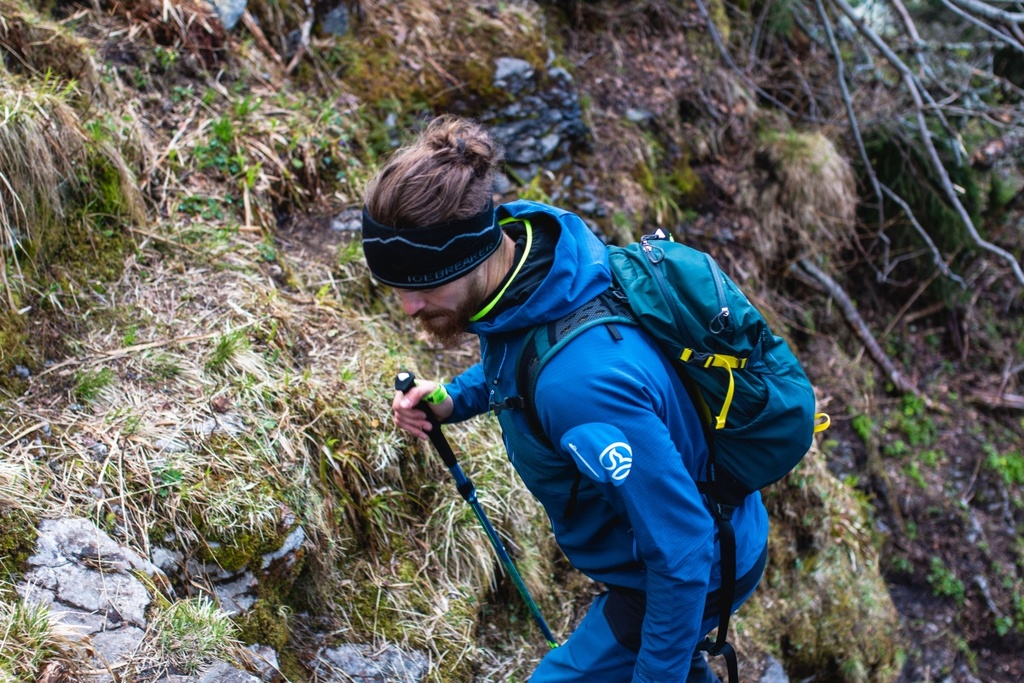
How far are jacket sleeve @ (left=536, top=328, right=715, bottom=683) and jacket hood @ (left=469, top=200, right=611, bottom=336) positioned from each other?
0.14 meters

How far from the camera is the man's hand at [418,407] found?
3.21 metres

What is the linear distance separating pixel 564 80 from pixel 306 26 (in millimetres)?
2299

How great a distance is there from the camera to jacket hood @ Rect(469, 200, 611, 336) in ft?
7.97

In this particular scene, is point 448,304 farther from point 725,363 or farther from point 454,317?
point 725,363

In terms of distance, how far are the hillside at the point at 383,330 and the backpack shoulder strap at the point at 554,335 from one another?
1705 millimetres

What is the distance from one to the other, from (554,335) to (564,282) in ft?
0.57

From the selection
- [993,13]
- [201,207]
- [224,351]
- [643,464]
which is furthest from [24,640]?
[993,13]

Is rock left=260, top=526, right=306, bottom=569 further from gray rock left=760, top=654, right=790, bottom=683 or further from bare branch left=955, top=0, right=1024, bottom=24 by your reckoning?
bare branch left=955, top=0, right=1024, bottom=24

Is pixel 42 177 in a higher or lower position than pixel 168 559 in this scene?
higher

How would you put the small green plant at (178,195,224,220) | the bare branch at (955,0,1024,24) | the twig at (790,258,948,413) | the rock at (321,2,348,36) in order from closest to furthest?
the small green plant at (178,195,224,220) < the bare branch at (955,0,1024,24) < the rock at (321,2,348,36) < the twig at (790,258,948,413)

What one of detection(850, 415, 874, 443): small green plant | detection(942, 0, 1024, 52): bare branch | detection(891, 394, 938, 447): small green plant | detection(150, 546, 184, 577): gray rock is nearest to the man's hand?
detection(150, 546, 184, 577): gray rock

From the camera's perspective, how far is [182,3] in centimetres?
554

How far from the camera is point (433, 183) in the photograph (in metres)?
2.43

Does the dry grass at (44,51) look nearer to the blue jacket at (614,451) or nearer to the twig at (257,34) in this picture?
the twig at (257,34)
